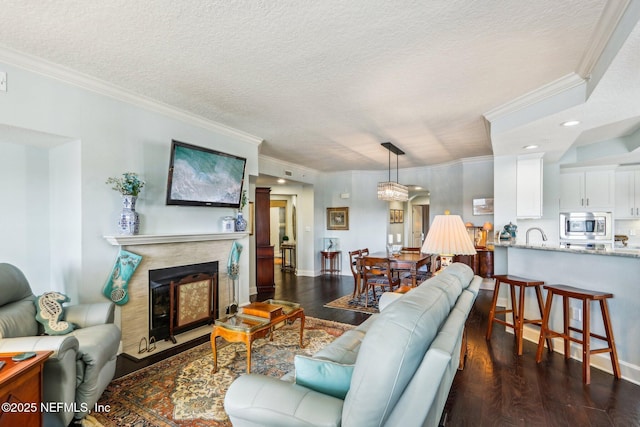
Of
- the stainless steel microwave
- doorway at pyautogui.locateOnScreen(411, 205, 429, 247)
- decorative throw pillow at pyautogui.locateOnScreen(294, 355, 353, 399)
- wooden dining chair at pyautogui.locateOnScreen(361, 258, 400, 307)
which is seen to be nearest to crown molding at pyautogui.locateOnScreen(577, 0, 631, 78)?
decorative throw pillow at pyautogui.locateOnScreen(294, 355, 353, 399)

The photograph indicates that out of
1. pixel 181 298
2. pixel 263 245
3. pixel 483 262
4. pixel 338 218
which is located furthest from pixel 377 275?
pixel 181 298

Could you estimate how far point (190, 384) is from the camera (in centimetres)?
238

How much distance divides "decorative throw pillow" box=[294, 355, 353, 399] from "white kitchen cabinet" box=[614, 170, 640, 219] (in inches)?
243

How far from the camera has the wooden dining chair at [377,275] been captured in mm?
4441

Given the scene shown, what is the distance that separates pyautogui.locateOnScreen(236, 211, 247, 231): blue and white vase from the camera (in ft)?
13.7

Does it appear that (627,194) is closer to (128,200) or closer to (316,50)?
(316,50)

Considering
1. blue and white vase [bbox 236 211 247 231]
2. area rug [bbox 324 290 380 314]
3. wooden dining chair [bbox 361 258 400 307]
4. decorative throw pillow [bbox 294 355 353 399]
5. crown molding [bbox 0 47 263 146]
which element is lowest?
area rug [bbox 324 290 380 314]

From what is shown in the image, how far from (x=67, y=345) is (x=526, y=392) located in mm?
3232

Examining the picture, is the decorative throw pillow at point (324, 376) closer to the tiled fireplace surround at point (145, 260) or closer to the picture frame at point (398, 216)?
the tiled fireplace surround at point (145, 260)

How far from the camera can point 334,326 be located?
371cm

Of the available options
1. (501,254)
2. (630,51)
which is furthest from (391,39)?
(501,254)

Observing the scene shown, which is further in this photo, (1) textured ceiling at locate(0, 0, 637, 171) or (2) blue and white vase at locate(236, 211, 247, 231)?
(2) blue and white vase at locate(236, 211, 247, 231)

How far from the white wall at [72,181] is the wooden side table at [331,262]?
4.76m

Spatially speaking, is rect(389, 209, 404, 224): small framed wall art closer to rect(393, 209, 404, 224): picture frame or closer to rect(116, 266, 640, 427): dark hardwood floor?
rect(393, 209, 404, 224): picture frame
